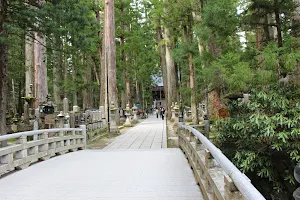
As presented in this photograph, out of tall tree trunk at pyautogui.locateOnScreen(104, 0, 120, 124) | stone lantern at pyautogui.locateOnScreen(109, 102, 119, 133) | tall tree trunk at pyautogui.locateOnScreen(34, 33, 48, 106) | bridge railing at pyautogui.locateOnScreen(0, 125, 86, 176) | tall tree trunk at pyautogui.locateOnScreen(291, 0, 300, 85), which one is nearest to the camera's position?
bridge railing at pyautogui.locateOnScreen(0, 125, 86, 176)

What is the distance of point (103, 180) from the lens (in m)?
5.69

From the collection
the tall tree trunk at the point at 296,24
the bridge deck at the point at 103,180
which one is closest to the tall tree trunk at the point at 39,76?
the bridge deck at the point at 103,180

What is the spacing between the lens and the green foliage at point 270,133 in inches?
192

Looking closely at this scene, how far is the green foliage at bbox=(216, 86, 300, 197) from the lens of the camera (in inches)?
192

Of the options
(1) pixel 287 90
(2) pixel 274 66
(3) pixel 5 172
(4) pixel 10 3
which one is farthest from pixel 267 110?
(4) pixel 10 3

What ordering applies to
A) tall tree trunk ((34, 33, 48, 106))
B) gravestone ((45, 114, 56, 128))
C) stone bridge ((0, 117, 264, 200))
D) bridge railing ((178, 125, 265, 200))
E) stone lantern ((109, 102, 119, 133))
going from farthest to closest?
tall tree trunk ((34, 33, 48, 106)) < stone lantern ((109, 102, 119, 133)) < gravestone ((45, 114, 56, 128)) < stone bridge ((0, 117, 264, 200)) < bridge railing ((178, 125, 265, 200))

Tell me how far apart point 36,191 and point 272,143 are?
4130 mm

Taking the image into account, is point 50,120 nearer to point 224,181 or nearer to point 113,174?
point 113,174

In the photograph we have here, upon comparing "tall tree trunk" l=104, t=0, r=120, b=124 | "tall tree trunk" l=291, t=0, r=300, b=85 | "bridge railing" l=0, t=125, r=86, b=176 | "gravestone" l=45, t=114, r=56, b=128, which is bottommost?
"bridge railing" l=0, t=125, r=86, b=176

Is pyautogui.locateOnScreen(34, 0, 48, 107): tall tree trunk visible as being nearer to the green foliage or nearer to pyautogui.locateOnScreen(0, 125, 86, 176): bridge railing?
pyautogui.locateOnScreen(0, 125, 86, 176): bridge railing

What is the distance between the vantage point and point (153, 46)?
37781 mm

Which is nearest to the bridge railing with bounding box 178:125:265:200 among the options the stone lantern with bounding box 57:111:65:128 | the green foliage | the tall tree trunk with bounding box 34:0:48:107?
the green foliage

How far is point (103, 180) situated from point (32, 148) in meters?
2.55

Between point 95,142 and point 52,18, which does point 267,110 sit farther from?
point 95,142
